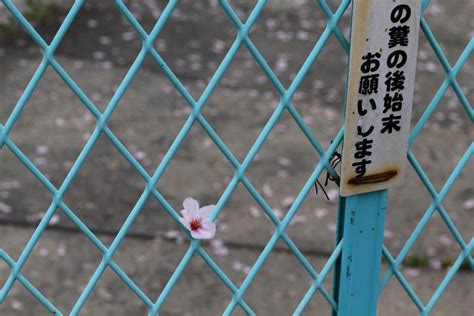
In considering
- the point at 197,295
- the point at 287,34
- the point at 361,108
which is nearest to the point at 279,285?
the point at 197,295

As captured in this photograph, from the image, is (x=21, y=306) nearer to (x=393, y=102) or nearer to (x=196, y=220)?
(x=196, y=220)

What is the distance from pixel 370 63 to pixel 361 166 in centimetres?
21

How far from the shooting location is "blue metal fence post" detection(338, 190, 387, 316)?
5.42 feet

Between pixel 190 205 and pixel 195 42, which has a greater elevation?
pixel 195 42

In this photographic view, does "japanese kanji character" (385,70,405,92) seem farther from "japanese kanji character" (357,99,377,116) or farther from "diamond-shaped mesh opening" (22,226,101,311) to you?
"diamond-shaped mesh opening" (22,226,101,311)

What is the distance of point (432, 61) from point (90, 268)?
9.61 feet

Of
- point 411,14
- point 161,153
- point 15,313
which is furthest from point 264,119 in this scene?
point 411,14

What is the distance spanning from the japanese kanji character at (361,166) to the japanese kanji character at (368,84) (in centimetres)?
14

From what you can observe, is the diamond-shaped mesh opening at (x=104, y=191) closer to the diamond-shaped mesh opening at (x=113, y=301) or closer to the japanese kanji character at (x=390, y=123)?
the diamond-shaped mesh opening at (x=113, y=301)

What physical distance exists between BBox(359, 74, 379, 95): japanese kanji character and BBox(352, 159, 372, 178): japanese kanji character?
0.14m

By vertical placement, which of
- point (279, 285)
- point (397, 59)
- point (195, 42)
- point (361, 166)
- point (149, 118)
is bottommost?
point (361, 166)

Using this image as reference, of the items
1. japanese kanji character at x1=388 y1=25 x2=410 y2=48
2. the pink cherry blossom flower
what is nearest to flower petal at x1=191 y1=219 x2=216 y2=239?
the pink cherry blossom flower

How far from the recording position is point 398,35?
1.50 m

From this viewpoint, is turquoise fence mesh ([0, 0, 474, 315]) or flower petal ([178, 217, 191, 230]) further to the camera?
flower petal ([178, 217, 191, 230])
